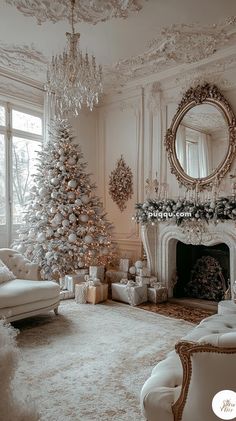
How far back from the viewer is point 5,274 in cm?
421

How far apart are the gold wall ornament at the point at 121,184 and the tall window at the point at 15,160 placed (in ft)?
4.95

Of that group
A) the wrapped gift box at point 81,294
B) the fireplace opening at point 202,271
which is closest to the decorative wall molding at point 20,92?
the wrapped gift box at point 81,294

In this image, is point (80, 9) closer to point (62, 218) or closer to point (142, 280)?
point (62, 218)

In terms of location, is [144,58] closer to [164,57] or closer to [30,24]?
[164,57]

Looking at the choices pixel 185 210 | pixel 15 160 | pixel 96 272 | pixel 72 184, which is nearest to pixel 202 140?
pixel 185 210

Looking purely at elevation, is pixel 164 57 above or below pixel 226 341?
above

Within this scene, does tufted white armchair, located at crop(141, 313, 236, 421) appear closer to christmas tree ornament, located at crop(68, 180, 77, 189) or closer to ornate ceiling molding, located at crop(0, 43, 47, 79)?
christmas tree ornament, located at crop(68, 180, 77, 189)

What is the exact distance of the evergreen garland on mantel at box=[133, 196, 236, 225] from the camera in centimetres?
458

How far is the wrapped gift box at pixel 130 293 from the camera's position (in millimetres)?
4996

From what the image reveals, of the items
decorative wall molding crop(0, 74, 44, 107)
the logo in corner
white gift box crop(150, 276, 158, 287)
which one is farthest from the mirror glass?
the logo in corner

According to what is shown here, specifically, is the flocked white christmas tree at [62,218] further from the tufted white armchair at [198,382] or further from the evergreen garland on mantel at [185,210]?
the tufted white armchair at [198,382]

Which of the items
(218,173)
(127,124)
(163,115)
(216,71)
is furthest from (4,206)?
(216,71)

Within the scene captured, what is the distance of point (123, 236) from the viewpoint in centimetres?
629

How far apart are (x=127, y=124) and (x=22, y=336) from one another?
4209 mm
